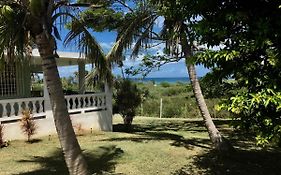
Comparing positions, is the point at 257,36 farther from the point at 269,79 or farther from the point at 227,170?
the point at 227,170

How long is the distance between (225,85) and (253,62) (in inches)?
181

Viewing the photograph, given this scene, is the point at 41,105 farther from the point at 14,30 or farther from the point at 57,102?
the point at 57,102

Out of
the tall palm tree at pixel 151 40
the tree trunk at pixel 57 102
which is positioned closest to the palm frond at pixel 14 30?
the tree trunk at pixel 57 102

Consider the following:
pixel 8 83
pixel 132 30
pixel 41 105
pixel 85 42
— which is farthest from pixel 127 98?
pixel 85 42

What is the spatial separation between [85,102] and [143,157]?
625 centimetres

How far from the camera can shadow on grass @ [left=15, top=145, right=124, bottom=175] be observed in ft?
32.7

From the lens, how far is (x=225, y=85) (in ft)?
35.9

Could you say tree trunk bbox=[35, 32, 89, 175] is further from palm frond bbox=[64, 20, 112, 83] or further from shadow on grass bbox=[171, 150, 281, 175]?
shadow on grass bbox=[171, 150, 281, 175]

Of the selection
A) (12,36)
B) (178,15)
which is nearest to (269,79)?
(178,15)

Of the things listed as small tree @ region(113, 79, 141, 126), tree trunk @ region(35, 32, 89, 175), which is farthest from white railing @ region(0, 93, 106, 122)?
tree trunk @ region(35, 32, 89, 175)

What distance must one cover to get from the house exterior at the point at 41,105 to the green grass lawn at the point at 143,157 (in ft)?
2.30

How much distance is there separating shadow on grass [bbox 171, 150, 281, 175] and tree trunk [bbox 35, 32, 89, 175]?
3.41 m

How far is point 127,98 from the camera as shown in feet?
59.9

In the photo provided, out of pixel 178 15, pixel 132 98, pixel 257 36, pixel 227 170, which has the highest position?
pixel 178 15
